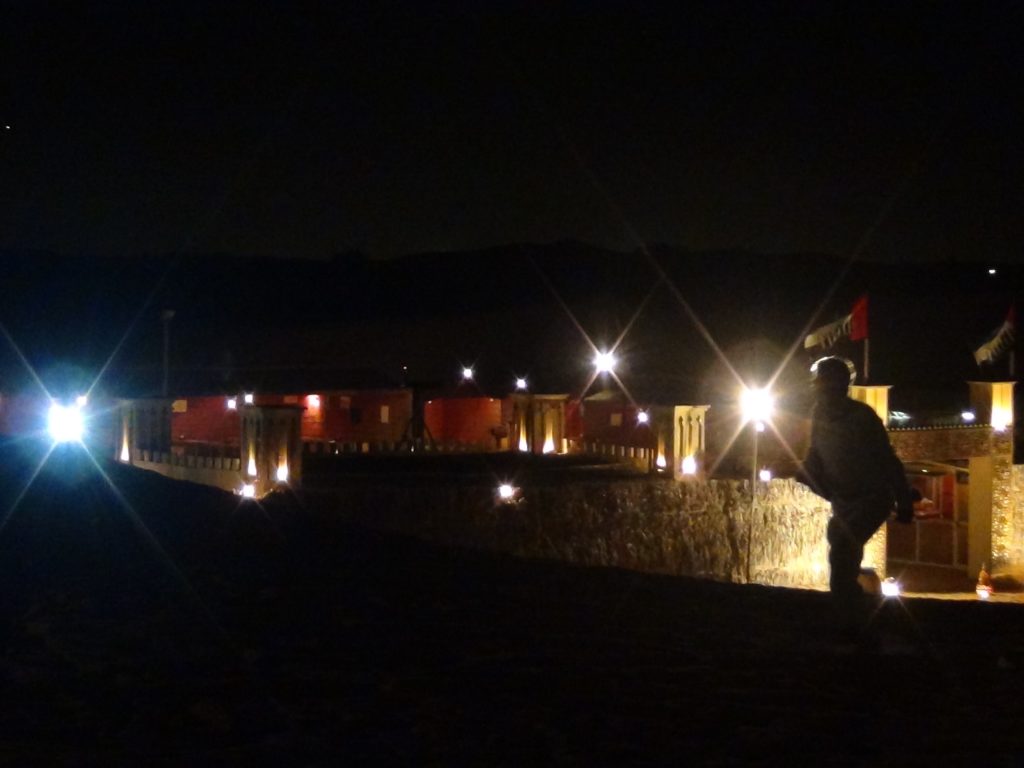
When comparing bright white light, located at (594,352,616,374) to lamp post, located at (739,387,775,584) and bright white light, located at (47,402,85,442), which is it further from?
bright white light, located at (47,402,85,442)

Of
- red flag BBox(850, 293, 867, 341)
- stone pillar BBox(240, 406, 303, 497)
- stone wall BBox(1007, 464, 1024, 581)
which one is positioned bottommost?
stone wall BBox(1007, 464, 1024, 581)

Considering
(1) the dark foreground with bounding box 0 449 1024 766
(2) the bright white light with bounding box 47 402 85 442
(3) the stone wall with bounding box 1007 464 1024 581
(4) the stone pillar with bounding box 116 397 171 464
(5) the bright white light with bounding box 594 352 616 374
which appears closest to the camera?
(1) the dark foreground with bounding box 0 449 1024 766

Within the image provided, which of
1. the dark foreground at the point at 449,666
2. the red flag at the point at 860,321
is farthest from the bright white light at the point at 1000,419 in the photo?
the dark foreground at the point at 449,666

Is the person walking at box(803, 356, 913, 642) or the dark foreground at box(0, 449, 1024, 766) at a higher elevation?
the person walking at box(803, 356, 913, 642)

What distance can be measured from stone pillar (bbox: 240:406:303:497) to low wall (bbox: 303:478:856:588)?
1042 millimetres

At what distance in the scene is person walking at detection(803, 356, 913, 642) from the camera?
5891 mm

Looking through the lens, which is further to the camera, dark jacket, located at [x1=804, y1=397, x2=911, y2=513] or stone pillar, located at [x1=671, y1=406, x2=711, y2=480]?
stone pillar, located at [x1=671, y1=406, x2=711, y2=480]

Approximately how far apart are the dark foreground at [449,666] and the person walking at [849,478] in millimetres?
343

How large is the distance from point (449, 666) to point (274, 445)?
1309cm

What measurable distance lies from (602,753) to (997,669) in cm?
265

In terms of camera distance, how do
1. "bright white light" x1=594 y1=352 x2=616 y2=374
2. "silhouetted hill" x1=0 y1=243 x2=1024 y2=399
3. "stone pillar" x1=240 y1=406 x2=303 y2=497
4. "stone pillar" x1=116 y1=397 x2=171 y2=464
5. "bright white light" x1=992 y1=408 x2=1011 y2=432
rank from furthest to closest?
"silhouetted hill" x1=0 y1=243 x2=1024 y2=399 → "bright white light" x1=594 y1=352 x2=616 y2=374 → "bright white light" x1=992 y1=408 x2=1011 y2=432 → "stone pillar" x1=116 y1=397 x2=171 y2=464 → "stone pillar" x1=240 y1=406 x2=303 y2=497

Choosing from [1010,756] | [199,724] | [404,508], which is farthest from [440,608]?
[404,508]

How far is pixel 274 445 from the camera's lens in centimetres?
1792

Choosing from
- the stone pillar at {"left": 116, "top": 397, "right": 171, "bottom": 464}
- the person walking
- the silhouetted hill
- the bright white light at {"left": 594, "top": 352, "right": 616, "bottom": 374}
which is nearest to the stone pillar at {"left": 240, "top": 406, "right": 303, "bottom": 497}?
the stone pillar at {"left": 116, "top": 397, "right": 171, "bottom": 464}
